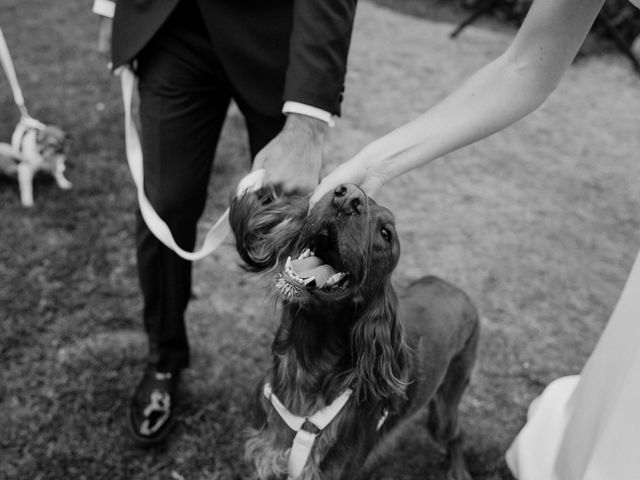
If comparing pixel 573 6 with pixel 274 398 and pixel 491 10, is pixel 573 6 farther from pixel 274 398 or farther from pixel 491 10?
pixel 491 10

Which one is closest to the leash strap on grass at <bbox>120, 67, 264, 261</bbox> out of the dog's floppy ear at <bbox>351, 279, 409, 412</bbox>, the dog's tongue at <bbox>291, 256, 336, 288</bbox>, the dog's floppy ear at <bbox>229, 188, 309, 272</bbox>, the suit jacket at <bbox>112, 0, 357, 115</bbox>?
the dog's floppy ear at <bbox>229, 188, 309, 272</bbox>

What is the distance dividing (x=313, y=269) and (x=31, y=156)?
3.50 metres

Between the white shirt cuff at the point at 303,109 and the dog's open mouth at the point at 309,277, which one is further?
the white shirt cuff at the point at 303,109

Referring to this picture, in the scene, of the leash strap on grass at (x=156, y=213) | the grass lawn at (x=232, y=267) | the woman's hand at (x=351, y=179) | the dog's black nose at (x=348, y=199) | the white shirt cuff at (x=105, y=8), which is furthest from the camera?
the grass lawn at (x=232, y=267)

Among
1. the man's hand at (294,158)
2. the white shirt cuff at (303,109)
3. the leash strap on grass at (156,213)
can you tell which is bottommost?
the leash strap on grass at (156,213)

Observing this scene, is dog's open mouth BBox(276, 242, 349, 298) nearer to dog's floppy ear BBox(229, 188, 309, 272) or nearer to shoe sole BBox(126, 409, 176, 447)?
dog's floppy ear BBox(229, 188, 309, 272)

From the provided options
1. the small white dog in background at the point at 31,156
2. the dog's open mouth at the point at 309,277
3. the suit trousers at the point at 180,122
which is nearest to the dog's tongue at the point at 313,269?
the dog's open mouth at the point at 309,277

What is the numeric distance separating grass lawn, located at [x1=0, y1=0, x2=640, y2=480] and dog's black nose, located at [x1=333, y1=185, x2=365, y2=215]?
0.84 metres

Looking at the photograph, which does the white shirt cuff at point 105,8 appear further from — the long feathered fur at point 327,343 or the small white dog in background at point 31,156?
the small white dog in background at point 31,156

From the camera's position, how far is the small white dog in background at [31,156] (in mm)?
4789

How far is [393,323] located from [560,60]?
108 cm

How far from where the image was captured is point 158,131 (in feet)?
9.30

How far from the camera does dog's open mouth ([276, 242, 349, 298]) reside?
198 cm

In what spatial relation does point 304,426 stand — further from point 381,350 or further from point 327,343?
point 381,350
